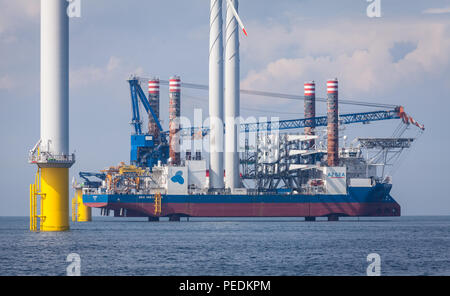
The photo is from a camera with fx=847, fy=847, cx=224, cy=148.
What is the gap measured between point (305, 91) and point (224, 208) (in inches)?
816

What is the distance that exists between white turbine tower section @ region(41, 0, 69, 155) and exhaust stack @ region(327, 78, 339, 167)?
52611 millimetres

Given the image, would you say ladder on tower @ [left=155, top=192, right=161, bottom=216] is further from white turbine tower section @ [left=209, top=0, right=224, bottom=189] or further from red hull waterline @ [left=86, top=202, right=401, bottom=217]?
white turbine tower section @ [left=209, top=0, right=224, bottom=189]

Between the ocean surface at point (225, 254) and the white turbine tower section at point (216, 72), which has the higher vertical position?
the white turbine tower section at point (216, 72)

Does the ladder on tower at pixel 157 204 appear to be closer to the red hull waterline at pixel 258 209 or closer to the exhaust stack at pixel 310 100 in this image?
the red hull waterline at pixel 258 209

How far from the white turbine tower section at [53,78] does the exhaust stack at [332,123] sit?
52.6m

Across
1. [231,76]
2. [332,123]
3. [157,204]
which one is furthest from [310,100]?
[157,204]

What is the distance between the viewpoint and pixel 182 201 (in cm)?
9962

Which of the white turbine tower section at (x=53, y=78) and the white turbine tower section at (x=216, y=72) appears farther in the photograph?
the white turbine tower section at (x=216, y=72)

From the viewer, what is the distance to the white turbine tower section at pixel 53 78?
53812 mm

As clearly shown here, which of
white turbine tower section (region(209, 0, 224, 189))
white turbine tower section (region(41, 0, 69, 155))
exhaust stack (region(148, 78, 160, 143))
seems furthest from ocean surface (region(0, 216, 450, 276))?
exhaust stack (region(148, 78, 160, 143))

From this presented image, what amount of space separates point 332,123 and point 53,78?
176 ft

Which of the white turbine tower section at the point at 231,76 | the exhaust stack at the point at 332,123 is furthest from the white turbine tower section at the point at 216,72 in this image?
the exhaust stack at the point at 332,123
